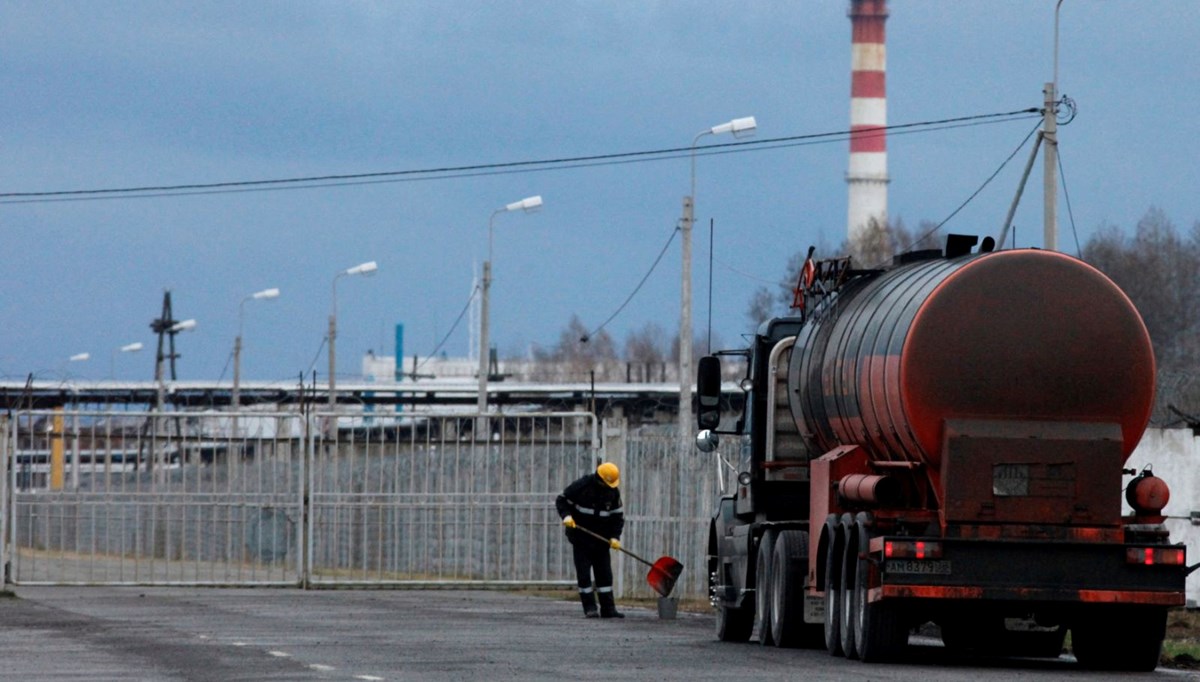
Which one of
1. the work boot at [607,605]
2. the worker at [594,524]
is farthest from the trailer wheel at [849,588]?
the worker at [594,524]

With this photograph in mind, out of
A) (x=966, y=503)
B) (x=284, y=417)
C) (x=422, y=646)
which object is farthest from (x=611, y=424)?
(x=966, y=503)

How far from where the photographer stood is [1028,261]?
15.5 metres

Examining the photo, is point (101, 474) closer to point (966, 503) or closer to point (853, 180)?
point (966, 503)

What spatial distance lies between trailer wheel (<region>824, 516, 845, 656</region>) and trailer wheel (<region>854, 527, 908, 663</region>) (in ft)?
2.43

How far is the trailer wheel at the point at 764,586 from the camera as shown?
61.1 feet

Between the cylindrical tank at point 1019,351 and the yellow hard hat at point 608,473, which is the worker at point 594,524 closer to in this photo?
the yellow hard hat at point 608,473

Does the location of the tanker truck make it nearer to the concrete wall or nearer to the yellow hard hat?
the concrete wall

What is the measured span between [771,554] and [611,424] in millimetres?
10584

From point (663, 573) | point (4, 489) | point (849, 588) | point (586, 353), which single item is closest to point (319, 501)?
point (4, 489)

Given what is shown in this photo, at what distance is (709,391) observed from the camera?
20.4 m

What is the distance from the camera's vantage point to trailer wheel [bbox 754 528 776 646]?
18.6m

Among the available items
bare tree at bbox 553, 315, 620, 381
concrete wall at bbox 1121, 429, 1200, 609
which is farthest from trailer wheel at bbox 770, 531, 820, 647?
bare tree at bbox 553, 315, 620, 381

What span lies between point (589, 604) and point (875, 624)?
8.25 m

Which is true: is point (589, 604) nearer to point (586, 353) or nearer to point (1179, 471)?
point (1179, 471)
